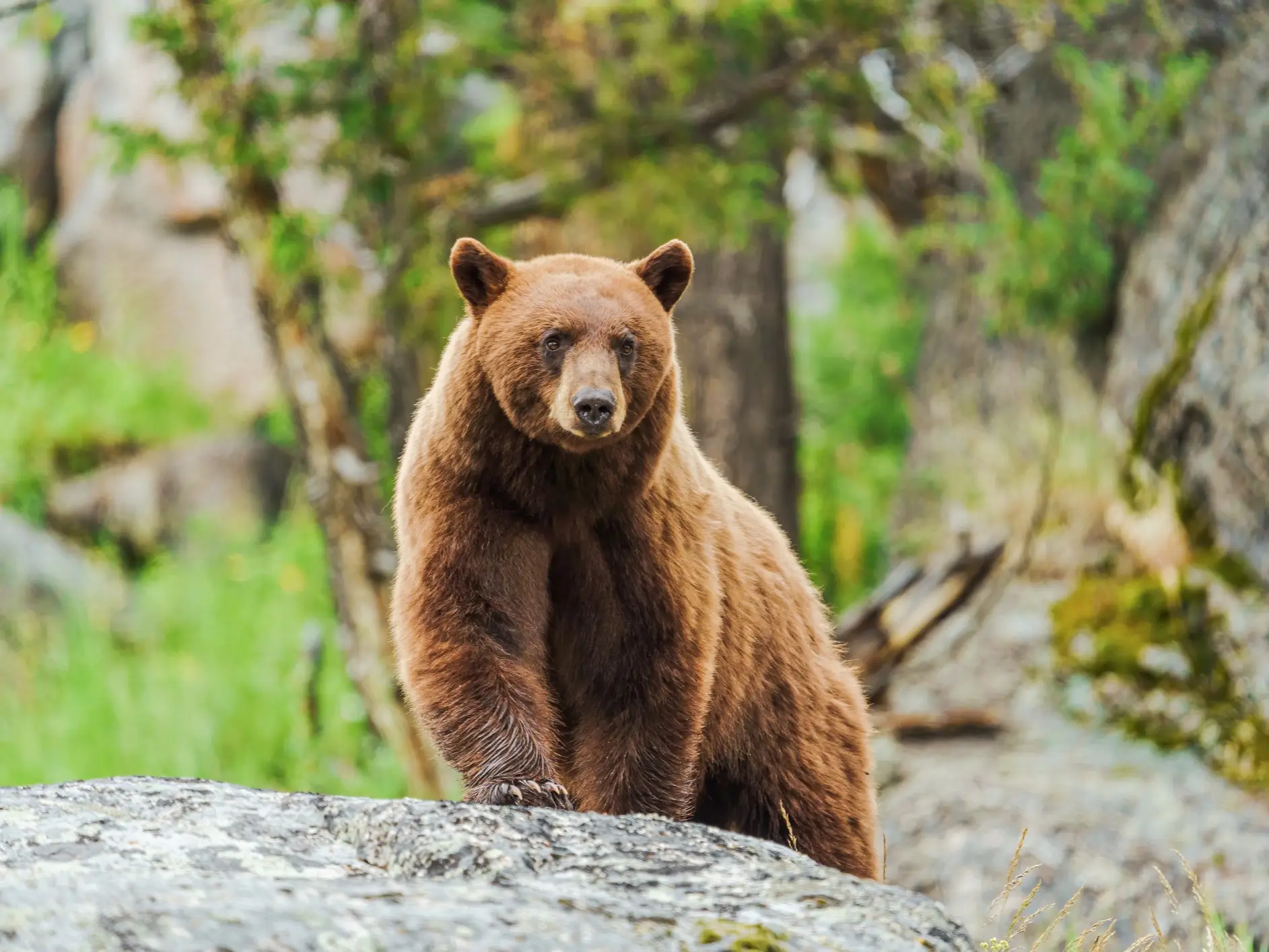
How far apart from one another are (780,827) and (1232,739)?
402cm

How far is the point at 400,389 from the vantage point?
7316 millimetres

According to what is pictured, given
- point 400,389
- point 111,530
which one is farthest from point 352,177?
point 111,530

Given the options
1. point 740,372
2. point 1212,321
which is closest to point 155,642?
point 740,372

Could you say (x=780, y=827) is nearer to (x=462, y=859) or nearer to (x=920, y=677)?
(x=462, y=859)

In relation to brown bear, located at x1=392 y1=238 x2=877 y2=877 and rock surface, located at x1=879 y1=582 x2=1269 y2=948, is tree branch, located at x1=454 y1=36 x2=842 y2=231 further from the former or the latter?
brown bear, located at x1=392 y1=238 x2=877 y2=877

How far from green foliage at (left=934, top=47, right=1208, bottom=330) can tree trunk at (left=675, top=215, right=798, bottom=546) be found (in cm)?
143

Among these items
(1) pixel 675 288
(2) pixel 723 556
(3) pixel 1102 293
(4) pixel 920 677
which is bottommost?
(4) pixel 920 677

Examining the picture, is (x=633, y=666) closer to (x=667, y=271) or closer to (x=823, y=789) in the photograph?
(x=823, y=789)

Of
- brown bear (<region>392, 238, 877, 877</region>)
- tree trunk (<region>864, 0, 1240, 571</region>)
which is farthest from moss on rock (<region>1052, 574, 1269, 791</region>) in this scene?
brown bear (<region>392, 238, 877, 877</region>)

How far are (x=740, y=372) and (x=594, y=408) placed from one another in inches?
243

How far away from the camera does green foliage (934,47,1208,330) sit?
7.59m

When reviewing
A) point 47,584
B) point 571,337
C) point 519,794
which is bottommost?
point 47,584

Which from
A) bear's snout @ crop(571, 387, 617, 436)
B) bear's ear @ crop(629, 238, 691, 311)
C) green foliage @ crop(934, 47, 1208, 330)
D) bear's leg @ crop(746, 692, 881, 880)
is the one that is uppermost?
green foliage @ crop(934, 47, 1208, 330)

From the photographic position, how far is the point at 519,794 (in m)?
3.23
